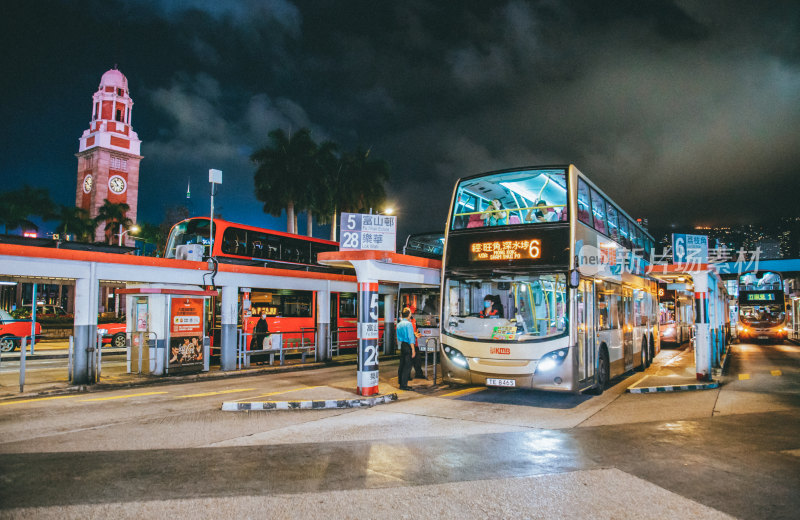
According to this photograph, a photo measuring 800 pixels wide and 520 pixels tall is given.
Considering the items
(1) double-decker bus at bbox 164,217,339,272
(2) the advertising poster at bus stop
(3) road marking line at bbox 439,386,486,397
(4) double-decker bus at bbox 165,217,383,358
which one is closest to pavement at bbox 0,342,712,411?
(2) the advertising poster at bus stop

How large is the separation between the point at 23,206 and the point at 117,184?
34.0 meters

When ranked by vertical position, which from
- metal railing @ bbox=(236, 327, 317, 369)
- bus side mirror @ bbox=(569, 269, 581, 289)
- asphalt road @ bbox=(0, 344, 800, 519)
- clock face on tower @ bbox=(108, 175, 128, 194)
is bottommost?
asphalt road @ bbox=(0, 344, 800, 519)

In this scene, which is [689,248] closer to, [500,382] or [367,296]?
[500,382]

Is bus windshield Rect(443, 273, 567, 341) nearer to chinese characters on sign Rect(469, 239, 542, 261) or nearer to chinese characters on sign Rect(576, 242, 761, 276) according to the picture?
chinese characters on sign Rect(469, 239, 542, 261)

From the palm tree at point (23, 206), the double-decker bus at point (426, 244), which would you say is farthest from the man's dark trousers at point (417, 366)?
the palm tree at point (23, 206)

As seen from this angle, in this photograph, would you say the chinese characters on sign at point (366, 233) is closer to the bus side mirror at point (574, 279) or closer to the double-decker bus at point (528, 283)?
the double-decker bus at point (528, 283)

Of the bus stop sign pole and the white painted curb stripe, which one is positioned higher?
the bus stop sign pole

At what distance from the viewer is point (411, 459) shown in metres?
6.04

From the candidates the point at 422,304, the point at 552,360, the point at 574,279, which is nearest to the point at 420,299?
the point at 422,304

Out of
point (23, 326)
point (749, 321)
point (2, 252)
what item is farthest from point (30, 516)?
point (749, 321)

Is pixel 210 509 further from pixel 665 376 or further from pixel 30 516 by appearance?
pixel 665 376

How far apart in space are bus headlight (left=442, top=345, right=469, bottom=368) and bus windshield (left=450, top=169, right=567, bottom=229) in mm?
2491

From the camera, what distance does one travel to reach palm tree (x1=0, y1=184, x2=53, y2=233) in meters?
42.9

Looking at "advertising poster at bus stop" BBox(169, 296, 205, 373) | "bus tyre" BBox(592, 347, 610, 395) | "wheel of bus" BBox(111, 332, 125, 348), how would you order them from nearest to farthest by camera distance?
"bus tyre" BBox(592, 347, 610, 395) < "advertising poster at bus stop" BBox(169, 296, 205, 373) < "wheel of bus" BBox(111, 332, 125, 348)
